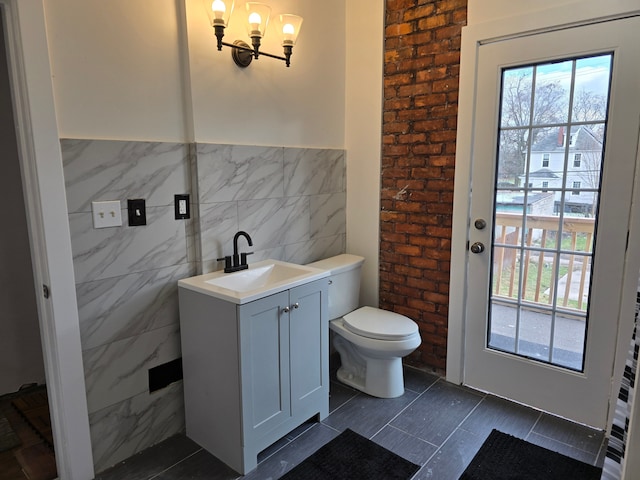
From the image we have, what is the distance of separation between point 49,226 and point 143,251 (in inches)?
16.1

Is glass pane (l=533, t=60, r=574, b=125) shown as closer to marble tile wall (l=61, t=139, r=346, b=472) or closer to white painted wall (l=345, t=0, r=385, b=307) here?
white painted wall (l=345, t=0, r=385, b=307)

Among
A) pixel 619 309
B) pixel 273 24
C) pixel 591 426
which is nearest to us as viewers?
pixel 619 309

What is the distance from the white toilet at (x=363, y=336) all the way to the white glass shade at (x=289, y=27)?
1.32 meters

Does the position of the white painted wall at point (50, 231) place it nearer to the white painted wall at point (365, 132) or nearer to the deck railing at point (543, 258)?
the white painted wall at point (365, 132)

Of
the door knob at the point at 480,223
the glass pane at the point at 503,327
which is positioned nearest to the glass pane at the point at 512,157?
the door knob at the point at 480,223

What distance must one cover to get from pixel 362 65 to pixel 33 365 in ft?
9.54

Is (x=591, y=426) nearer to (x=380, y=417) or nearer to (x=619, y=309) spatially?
(x=619, y=309)

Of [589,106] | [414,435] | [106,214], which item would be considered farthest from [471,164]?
[106,214]

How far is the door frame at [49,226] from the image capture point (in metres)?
1.59

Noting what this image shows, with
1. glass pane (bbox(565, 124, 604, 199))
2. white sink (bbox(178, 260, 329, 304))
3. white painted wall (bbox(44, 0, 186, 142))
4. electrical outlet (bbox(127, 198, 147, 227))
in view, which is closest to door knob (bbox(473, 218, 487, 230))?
glass pane (bbox(565, 124, 604, 199))

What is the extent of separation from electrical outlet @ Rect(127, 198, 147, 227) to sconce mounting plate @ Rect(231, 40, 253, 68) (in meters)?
0.90

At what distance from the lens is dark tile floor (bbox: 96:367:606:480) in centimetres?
198

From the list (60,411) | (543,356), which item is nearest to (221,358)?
(60,411)

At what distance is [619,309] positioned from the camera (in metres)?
2.11
